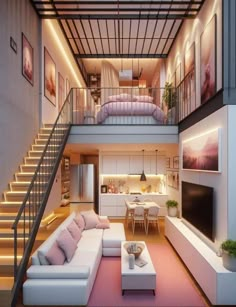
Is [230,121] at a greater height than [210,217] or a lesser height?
greater

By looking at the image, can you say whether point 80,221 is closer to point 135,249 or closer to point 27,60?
point 135,249

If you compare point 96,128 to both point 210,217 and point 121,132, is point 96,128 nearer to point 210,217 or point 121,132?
point 121,132

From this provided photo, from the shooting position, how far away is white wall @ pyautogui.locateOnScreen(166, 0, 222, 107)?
4.93m

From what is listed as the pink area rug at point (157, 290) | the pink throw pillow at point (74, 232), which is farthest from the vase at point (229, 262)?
the pink throw pillow at point (74, 232)

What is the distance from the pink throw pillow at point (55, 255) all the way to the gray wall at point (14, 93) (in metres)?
1.94

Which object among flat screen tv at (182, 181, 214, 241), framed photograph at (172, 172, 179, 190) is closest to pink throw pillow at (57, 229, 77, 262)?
flat screen tv at (182, 181, 214, 241)

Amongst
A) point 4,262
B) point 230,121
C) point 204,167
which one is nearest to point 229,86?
point 230,121

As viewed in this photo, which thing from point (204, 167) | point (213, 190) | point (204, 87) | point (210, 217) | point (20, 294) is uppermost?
point (204, 87)

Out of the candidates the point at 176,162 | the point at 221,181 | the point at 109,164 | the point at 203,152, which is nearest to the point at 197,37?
the point at 203,152

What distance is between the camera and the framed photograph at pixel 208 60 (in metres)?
5.16

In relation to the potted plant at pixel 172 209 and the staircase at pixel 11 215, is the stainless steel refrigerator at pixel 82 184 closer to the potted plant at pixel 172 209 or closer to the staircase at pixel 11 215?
the staircase at pixel 11 215

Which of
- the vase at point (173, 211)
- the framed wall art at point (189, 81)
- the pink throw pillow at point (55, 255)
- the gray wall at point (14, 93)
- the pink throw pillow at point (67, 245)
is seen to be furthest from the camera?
the vase at point (173, 211)

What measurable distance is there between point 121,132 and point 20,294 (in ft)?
15.2

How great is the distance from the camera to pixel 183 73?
25.7ft
